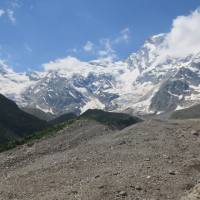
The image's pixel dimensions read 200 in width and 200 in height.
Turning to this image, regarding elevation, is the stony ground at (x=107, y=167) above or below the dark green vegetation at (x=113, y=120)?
below

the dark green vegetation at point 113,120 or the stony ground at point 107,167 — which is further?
the dark green vegetation at point 113,120

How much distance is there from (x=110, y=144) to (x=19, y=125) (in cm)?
15032

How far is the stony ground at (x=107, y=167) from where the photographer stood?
31812 mm

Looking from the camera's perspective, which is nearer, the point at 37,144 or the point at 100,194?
the point at 100,194

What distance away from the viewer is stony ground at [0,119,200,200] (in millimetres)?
31812

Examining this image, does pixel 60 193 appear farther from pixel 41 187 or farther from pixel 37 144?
pixel 37 144

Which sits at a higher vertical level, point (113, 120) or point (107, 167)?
point (113, 120)

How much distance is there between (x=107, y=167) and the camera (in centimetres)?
3866

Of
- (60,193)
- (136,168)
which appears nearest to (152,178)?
(136,168)

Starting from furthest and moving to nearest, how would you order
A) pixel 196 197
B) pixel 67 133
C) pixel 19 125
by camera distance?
pixel 19 125 < pixel 67 133 < pixel 196 197

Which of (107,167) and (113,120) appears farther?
(113,120)

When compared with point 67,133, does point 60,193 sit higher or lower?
lower

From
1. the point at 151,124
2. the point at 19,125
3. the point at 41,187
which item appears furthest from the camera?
the point at 19,125

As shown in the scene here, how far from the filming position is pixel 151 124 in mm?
63875
